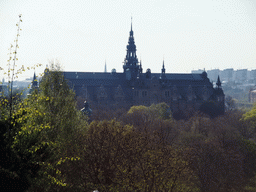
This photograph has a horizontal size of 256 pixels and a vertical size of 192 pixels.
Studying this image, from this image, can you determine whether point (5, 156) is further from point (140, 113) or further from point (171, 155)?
point (140, 113)

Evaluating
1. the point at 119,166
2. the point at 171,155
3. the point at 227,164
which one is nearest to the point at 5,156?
the point at 119,166

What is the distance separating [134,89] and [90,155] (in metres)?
66.7

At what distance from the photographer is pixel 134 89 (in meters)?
94.4

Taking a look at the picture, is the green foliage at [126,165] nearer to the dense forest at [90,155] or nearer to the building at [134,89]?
the dense forest at [90,155]

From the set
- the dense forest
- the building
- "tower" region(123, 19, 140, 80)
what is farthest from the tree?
"tower" region(123, 19, 140, 80)

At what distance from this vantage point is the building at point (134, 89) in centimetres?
9388

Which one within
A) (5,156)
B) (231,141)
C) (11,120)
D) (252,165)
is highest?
(11,120)

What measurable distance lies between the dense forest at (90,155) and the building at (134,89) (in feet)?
154

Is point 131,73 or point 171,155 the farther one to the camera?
point 131,73

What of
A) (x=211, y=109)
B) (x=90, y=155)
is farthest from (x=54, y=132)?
(x=211, y=109)

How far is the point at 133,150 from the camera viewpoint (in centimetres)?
2900

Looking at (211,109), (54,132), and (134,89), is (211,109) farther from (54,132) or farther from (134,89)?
(54,132)

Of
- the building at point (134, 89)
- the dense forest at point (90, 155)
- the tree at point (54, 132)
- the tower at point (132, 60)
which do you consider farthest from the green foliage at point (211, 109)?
the tree at point (54, 132)

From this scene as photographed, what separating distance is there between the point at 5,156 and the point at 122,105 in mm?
80769
